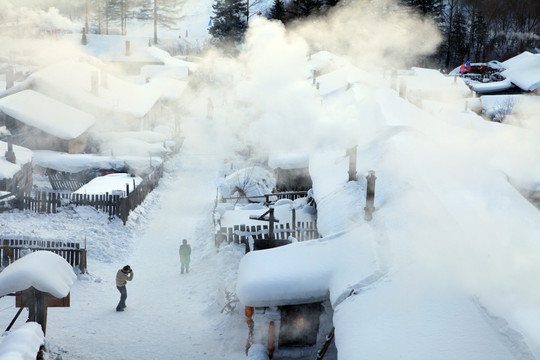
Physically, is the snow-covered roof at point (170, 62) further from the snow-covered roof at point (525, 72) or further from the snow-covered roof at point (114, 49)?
the snow-covered roof at point (525, 72)

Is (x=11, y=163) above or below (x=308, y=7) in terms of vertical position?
below

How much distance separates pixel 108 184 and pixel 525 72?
32747 millimetres

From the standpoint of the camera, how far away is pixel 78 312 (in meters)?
12.0

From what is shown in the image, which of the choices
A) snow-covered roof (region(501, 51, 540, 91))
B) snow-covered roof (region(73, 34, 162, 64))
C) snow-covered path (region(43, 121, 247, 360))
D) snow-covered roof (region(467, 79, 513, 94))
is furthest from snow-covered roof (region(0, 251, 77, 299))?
snow-covered roof (region(73, 34, 162, 64))

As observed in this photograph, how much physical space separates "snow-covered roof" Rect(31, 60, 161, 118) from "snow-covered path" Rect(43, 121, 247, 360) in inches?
561

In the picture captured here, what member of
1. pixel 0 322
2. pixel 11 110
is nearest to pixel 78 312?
pixel 0 322

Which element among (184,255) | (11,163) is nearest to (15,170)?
(11,163)

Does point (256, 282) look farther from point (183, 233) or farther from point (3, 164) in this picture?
point (3, 164)

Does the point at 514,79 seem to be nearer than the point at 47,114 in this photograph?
No

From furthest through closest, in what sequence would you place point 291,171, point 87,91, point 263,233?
point 87,91, point 291,171, point 263,233

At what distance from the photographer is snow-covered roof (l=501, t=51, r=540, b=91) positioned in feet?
128

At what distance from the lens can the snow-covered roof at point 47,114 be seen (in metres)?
26.5

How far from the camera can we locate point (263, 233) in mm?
15180

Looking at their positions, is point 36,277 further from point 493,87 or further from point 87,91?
point 493,87
